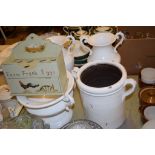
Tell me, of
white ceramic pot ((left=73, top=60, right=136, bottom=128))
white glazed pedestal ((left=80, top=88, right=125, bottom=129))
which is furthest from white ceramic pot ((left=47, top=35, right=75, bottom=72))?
white glazed pedestal ((left=80, top=88, right=125, bottom=129))

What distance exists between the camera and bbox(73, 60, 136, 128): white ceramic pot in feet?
2.90

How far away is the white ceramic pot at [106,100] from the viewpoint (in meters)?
0.88

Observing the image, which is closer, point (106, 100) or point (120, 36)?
point (106, 100)

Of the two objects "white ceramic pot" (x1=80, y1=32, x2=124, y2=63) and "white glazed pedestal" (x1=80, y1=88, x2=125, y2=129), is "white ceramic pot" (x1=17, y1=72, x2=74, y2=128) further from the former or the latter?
"white ceramic pot" (x1=80, y1=32, x2=124, y2=63)

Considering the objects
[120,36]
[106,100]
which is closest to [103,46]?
[120,36]

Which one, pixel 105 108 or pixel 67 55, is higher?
pixel 67 55

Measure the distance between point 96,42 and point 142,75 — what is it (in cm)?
30

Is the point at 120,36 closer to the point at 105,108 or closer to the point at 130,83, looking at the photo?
the point at 130,83

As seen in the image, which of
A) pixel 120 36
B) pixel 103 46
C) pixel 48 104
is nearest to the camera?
pixel 48 104

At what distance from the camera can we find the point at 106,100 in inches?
35.7

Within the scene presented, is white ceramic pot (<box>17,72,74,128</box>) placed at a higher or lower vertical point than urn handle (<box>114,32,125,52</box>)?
lower
